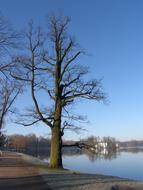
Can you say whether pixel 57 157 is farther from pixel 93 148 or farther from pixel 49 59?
pixel 49 59

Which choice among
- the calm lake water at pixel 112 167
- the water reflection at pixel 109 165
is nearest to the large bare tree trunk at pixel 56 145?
the water reflection at pixel 109 165

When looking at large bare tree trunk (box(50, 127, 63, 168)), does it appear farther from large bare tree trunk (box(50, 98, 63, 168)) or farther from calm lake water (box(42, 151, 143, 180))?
calm lake water (box(42, 151, 143, 180))

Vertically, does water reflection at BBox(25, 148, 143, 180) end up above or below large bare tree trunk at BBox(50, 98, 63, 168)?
below

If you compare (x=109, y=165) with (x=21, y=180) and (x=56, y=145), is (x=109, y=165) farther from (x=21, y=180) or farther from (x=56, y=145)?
(x=21, y=180)

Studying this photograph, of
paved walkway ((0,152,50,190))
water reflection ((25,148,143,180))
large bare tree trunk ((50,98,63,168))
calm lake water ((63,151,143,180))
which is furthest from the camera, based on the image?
water reflection ((25,148,143,180))

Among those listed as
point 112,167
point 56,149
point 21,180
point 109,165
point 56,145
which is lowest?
point 21,180

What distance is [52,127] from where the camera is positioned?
91.2 ft

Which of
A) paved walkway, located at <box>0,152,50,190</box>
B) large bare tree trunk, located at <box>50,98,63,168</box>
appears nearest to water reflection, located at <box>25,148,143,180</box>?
large bare tree trunk, located at <box>50,98,63,168</box>

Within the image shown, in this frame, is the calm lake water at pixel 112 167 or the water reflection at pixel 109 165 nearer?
the calm lake water at pixel 112 167

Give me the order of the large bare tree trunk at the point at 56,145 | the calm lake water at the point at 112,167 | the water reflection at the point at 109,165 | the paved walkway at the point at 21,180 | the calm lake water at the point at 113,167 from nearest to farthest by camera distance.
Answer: the paved walkway at the point at 21,180
the large bare tree trunk at the point at 56,145
the calm lake water at the point at 113,167
the calm lake water at the point at 112,167
the water reflection at the point at 109,165

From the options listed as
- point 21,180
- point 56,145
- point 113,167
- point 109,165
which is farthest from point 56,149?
point 109,165

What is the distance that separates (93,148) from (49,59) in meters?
7.47

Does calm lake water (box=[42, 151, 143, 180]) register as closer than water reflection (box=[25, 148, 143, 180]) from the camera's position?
Yes

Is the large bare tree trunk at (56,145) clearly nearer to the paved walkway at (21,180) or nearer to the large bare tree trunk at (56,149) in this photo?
the large bare tree trunk at (56,149)
